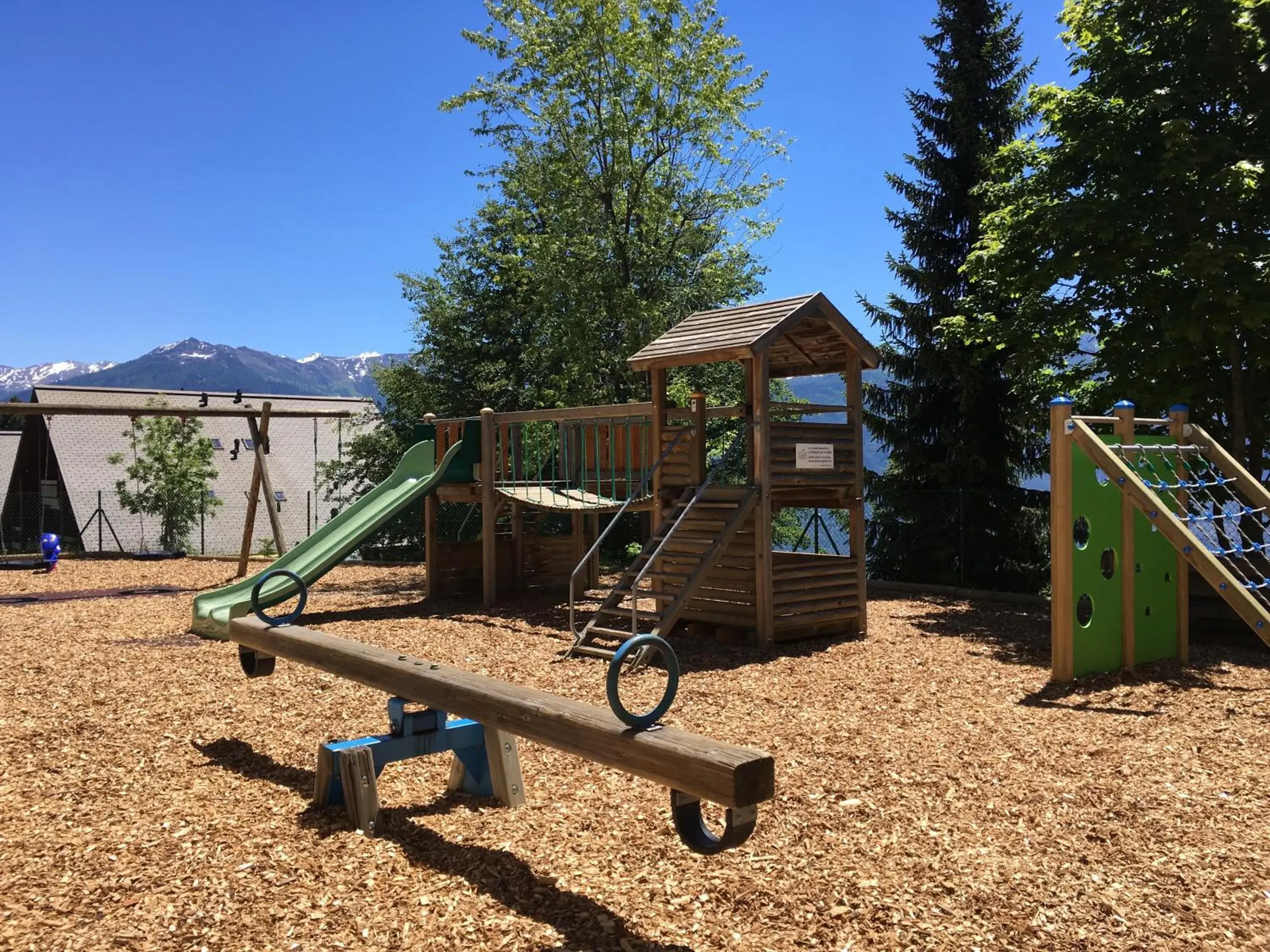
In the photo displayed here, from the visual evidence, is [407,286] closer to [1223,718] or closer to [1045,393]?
[1045,393]

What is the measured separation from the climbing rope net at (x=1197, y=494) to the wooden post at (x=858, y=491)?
273 cm

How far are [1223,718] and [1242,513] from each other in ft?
6.28

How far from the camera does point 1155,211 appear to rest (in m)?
11.3

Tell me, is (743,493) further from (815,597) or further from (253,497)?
(253,497)

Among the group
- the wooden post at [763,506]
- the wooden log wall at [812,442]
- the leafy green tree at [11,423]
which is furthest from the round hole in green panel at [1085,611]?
the leafy green tree at [11,423]

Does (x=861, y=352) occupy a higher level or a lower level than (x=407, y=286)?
lower

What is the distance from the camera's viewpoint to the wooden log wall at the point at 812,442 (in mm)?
9984

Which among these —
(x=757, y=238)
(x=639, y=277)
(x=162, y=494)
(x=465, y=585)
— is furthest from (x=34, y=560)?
(x=757, y=238)

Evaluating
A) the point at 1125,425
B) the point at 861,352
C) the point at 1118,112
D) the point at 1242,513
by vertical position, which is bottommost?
the point at 1242,513

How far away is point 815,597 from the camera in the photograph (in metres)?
10.2

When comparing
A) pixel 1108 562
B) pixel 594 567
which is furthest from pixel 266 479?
pixel 1108 562

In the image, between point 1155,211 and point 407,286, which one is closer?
point 1155,211

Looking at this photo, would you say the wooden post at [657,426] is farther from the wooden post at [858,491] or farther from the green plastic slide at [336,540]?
the green plastic slide at [336,540]

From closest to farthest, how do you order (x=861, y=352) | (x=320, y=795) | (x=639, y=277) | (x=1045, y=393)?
(x=320, y=795) → (x=861, y=352) → (x=1045, y=393) → (x=639, y=277)
